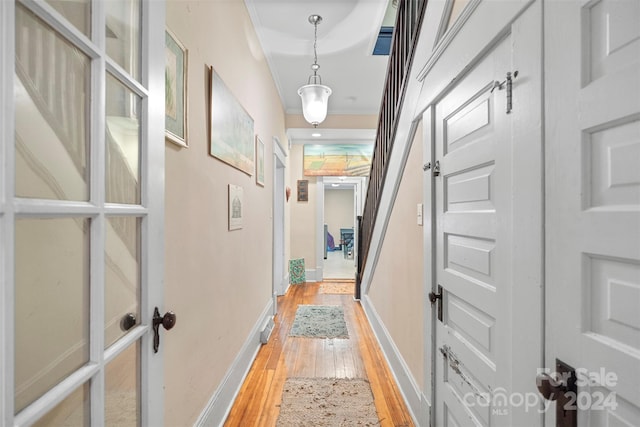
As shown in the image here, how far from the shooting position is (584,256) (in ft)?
2.16

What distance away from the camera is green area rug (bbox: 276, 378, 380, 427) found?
70.9 inches

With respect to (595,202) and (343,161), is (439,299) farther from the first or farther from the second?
(343,161)

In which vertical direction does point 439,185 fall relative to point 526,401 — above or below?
above

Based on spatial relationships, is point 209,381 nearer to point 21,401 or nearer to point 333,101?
point 21,401

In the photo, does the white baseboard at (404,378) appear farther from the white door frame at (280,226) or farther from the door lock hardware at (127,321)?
the white door frame at (280,226)

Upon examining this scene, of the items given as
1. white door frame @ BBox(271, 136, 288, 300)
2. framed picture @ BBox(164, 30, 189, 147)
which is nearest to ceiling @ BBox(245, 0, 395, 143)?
white door frame @ BBox(271, 136, 288, 300)

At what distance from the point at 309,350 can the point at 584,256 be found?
97.5 inches

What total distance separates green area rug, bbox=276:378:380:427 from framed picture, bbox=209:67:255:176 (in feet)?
5.21

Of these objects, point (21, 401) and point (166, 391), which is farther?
point (166, 391)

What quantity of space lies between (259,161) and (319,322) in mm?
1916

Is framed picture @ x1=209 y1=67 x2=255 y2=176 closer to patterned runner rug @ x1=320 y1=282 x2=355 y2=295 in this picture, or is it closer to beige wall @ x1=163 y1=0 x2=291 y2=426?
beige wall @ x1=163 y1=0 x2=291 y2=426

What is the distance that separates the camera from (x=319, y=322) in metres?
3.48

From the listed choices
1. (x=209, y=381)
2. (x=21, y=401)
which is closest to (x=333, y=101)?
(x=209, y=381)

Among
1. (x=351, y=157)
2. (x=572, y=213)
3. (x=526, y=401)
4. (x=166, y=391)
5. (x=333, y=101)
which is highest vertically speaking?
(x=333, y=101)
